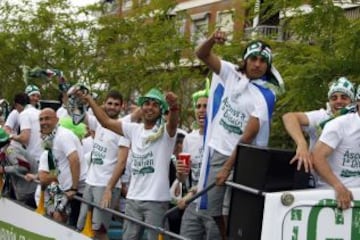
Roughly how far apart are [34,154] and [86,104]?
174cm

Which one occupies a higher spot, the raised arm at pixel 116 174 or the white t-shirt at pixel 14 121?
the white t-shirt at pixel 14 121

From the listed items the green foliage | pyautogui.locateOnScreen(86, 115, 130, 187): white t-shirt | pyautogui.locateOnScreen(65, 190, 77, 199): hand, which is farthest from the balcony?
pyautogui.locateOnScreen(65, 190, 77, 199): hand

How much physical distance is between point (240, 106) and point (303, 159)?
4.19 feet

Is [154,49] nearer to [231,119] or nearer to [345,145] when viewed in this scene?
[231,119]

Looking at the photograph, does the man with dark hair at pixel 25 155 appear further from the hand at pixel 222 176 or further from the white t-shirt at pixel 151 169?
the hand at pixel 222 176

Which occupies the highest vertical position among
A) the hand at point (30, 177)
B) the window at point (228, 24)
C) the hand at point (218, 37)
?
the window at point (228, 24)

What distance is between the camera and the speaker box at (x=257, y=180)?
3770 mm

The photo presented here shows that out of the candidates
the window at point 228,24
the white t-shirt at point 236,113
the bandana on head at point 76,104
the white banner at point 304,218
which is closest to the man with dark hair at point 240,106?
the white t-shirt at point 236,113

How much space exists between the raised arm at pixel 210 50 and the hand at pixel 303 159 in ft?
4.21

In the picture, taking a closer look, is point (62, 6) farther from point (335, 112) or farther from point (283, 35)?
point (335, 112)

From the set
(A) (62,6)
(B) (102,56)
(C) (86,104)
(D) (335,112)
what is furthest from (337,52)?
(A) (62,6)

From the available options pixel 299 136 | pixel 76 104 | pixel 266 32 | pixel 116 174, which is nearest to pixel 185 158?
pixel 116 174

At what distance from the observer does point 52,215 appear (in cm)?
689

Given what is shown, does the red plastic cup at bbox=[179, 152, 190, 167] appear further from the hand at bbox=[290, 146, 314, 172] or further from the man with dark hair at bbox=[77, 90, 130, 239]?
the hand at bbox=[290, 146, 314, 172]
